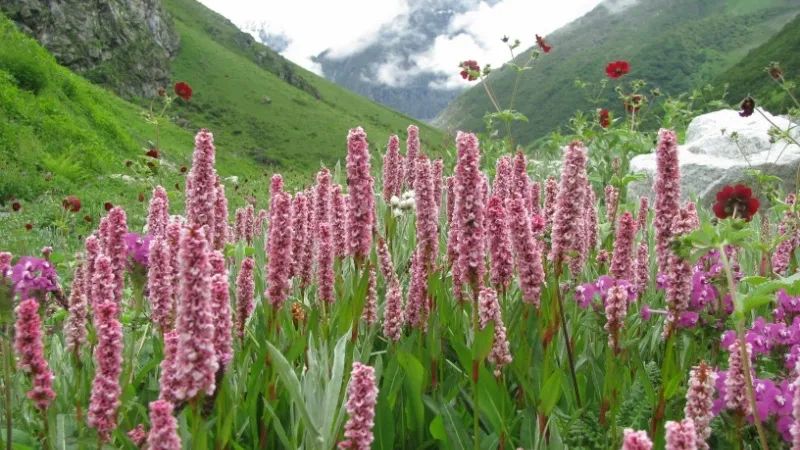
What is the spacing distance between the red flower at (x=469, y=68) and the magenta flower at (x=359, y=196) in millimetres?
4830

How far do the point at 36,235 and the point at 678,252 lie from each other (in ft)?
39.1

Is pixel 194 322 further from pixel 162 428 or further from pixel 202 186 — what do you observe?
pixel 202 186

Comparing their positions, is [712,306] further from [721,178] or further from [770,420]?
[721,178]

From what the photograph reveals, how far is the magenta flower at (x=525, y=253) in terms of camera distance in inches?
111

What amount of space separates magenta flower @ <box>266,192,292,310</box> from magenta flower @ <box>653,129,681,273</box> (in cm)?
176

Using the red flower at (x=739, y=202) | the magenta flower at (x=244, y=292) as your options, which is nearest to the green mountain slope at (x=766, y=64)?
the red flower at (x=739, y=202)

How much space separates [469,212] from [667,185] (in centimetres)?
91

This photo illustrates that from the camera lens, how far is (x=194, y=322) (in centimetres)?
169

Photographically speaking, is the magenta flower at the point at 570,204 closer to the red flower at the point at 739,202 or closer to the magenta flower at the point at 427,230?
the magenta flower at the point at 427,230

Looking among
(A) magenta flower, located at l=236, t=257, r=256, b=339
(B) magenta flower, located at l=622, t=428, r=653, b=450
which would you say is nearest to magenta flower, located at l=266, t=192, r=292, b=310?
(A) magenta flower, located at l=236, t=257, r=256, b=339

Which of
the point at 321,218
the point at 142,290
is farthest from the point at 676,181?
the point at 142,290

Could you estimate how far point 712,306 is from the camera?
3.32 m

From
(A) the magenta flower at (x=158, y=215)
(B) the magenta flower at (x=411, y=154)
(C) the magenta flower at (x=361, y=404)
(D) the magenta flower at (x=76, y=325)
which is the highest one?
(B) the magenta flower at (x=411, y=154)

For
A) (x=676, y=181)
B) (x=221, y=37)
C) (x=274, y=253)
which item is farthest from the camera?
(x=221, y=37)
